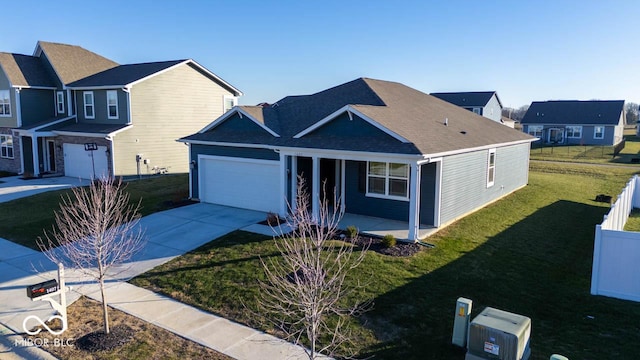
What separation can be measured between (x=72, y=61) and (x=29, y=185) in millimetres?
10372

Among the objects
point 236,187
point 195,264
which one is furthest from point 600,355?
A: point 236,187

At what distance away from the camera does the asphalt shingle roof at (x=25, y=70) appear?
2881cm

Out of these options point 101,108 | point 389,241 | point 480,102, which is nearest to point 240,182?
point 389,241

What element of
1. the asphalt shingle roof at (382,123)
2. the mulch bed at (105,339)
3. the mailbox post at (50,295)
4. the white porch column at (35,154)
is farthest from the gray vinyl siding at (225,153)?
the white porch column at (35,154)

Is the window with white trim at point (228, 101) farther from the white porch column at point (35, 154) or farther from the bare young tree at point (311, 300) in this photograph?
the bare young tree at point (311, 300)

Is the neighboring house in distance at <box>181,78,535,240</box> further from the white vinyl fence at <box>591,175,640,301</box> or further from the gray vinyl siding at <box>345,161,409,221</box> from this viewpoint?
the white vinyl fence at <box>591,175,640,301</box>

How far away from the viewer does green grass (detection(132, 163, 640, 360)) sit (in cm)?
811

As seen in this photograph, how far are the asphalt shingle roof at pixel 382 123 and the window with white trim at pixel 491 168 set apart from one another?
0.55 metres

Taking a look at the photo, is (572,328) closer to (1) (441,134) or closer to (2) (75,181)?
(1) (441,134)

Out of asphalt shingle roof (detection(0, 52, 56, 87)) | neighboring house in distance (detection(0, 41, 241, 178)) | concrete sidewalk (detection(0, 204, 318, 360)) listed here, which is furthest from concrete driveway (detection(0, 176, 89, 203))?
concrete sidewalk (detection(0, 204, 318, 360))

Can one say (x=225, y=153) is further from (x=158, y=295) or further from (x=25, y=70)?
(x=25, y=70)

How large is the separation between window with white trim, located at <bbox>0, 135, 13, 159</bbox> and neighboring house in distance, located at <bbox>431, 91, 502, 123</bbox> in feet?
160

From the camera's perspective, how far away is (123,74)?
93.1 feet

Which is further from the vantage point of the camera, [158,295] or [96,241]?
[158,295]
